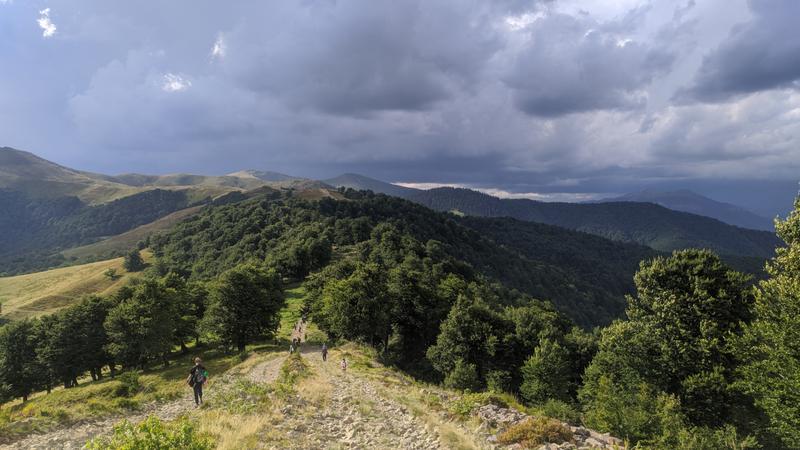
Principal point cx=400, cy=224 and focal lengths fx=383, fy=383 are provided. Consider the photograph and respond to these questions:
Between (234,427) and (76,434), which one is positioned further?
(76,434)

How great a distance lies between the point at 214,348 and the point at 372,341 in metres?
28.9

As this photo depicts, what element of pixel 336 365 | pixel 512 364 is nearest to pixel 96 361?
pixel 336 365

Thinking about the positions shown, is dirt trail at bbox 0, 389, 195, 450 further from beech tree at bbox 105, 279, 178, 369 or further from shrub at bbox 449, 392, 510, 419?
beech tree at bbox 105, 279, 178, 369

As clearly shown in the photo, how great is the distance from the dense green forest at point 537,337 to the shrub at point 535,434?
15.5 ft

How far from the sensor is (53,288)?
535 ft

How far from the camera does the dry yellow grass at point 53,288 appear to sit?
452ft

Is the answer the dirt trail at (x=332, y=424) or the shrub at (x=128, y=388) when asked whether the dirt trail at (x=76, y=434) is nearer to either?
the dirt trail at (x=332, y=424)

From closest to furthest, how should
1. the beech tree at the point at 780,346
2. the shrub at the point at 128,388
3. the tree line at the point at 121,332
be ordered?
the beech tree at the point at 780,346 → the shrub at the point at 128,388 → the tree line at the point at 121,332

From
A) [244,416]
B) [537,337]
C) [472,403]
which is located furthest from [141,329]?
[537,337]

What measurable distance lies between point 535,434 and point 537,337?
156 feet

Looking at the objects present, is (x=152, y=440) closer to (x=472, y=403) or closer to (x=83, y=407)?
(x=472, y=403)

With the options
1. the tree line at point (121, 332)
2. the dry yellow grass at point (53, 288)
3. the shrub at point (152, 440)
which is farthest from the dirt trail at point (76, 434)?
the dry yellow grass at point (53, 288)

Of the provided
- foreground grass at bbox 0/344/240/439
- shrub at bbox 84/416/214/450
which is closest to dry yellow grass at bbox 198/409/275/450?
shrub at bbox 84/416/214/450

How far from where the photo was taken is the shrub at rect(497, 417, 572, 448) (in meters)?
16.5
